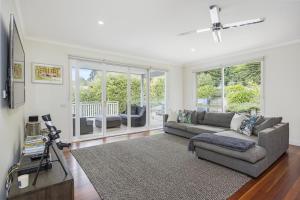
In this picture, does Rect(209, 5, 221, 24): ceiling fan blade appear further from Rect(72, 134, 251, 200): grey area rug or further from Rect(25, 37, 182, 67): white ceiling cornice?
Rect(25, 37, 182, 67): white ceiling cornice

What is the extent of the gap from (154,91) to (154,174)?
12.9 ft

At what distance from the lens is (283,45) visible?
418 cm

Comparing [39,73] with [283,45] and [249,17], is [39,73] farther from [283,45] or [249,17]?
[283,45]

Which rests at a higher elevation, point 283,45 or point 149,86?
point 283,45

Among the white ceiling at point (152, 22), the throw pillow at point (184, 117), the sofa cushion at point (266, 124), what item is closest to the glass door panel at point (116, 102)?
the white ceiling at point (152, 22)

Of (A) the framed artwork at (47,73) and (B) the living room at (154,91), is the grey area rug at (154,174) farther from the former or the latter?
(A) the framed artwork at (47,73)

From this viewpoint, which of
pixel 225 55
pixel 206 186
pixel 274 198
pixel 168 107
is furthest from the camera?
pixel 168 107

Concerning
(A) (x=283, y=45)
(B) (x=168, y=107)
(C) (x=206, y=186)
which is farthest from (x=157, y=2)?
(B) (x=168, y=107)

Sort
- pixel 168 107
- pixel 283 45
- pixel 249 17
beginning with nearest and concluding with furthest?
pixel 249 17 < pixel 283 45 < pixel 168 107

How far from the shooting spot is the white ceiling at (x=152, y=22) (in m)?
2.45

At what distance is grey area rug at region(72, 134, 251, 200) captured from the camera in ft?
6.77

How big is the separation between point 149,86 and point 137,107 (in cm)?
89

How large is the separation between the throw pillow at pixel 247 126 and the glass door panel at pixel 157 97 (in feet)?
10.8

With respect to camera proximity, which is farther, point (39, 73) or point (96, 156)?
point (39, 73)
